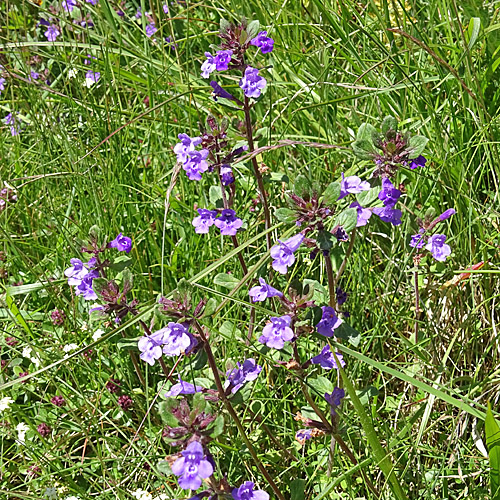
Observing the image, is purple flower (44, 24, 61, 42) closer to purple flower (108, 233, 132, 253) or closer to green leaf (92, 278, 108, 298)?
purple flower (108, 233, 132, 253)

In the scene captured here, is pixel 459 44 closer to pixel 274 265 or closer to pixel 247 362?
pixel 274 265

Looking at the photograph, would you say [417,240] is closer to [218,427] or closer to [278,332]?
[278,332]

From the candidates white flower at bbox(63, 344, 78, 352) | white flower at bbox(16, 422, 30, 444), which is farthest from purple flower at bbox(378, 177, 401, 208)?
white flower at bbox(16, 422, 30, 444)

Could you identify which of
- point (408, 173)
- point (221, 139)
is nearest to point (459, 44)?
point (408, 173)

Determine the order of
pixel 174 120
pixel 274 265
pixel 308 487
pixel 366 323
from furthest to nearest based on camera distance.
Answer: pixel 174 120 < pixel 366 323 < pixel 308 487 < pixel 274 265

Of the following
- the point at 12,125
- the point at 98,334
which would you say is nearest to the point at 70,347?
the point at 98,334

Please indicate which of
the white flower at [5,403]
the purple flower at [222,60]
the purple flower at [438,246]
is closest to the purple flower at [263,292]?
the purple flower at [438,246]
